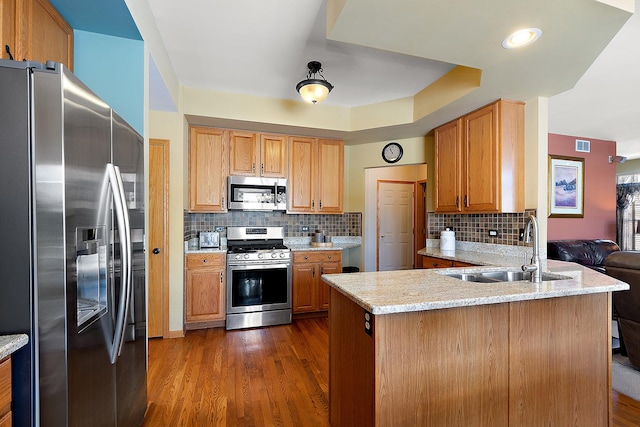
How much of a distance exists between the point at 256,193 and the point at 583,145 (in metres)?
5.68

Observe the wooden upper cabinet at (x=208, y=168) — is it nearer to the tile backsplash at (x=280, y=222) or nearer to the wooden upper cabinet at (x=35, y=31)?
the tile backsplash at (x=280, y=222)

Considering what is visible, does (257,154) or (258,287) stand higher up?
(257,154)

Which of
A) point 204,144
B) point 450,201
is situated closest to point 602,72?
point 450,201

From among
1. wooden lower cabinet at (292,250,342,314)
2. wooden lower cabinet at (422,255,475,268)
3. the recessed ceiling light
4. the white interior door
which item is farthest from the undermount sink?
the white interior door

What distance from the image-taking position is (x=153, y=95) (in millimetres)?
2754

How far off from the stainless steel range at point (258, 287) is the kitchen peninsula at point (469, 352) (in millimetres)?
1913

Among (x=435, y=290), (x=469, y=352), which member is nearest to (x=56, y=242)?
(x=435, y=290)

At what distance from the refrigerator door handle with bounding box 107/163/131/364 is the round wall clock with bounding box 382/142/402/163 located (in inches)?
141

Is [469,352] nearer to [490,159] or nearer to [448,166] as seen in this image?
[490,159]

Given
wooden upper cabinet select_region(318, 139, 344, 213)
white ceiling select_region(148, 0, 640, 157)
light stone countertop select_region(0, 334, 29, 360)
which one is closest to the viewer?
light stone countertop select_region(0, 334, 29, 360)

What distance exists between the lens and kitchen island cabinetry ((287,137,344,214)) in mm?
4023

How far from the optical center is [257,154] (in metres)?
3.86

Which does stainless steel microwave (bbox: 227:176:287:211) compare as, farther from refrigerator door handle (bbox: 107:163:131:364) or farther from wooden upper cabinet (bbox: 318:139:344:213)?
refrigerator door handle (bbox: 107:163:131:364)

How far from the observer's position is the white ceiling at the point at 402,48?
169cm
